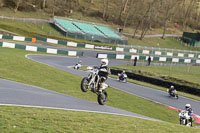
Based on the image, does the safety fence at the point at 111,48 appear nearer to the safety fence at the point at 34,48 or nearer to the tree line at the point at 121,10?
the safety fence at the point at 34,48

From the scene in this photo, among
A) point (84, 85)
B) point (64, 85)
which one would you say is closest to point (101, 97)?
point (84, 85)

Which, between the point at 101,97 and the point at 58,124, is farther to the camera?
the point at 101,97

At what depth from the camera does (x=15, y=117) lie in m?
9.34

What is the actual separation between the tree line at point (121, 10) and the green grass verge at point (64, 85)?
5065 centimetres

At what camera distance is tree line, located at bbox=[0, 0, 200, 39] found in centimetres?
8244

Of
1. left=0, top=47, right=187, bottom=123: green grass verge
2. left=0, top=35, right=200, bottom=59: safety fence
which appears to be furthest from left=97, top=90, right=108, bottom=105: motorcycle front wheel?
left=0, top=35, right=200, bottom=59: safety fence

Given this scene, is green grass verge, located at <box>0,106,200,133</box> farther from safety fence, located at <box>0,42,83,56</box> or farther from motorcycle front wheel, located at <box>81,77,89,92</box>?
safety fence, located at <box>0,42,83,56</box>

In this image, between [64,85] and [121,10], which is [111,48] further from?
[64,85]

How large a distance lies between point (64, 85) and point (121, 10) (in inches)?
3026

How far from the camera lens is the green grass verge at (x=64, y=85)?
20875mm

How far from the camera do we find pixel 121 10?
9706 centimetres

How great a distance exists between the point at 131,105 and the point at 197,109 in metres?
6.36

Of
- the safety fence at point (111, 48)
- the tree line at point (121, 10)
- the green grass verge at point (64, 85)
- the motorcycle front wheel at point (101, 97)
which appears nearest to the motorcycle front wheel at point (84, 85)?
the motorcycle front wheel at point (101, 97)

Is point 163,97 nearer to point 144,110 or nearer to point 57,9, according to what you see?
point 144,110
